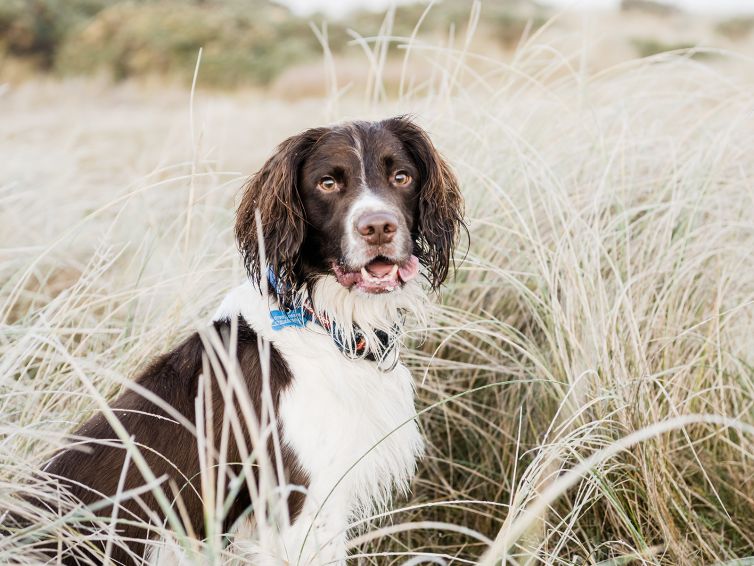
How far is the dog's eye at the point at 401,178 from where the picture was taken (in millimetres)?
2510

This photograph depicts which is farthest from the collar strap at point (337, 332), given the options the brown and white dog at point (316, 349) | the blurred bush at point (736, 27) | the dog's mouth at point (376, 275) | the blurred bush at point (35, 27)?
the blurred bush at point (736, 27)

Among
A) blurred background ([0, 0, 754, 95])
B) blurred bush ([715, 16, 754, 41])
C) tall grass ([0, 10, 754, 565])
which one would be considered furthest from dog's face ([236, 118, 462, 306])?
blurred bush ([715, 16, 754, 41])

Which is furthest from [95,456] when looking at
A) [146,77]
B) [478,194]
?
[146,77]

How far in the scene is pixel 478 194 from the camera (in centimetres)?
330

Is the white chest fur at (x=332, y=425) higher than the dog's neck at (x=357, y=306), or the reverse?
the dog's neck at (x=357, y=306)

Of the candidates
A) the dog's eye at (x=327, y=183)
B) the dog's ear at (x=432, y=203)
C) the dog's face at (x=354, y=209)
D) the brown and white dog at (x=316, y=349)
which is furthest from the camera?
the dog's ear at (x=432, y=203)

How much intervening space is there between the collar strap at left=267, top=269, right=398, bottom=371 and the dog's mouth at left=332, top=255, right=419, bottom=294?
0.14m

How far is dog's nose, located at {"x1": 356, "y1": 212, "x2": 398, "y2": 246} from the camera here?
220 cm

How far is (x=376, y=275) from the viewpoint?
232cm

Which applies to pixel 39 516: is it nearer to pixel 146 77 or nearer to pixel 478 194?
pixel 478 194

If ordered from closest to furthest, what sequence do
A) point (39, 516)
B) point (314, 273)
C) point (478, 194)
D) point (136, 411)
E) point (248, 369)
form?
point (39, 516) < point (136, 411) < point (248, 369) < point (314, 273) < point (478, 194)

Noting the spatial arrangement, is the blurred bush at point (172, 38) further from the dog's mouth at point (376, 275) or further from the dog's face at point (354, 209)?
the dog's mouth at point (376, 275)

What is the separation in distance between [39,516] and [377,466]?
3.14 ft

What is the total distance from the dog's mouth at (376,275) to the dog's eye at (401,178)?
11.3 inches
